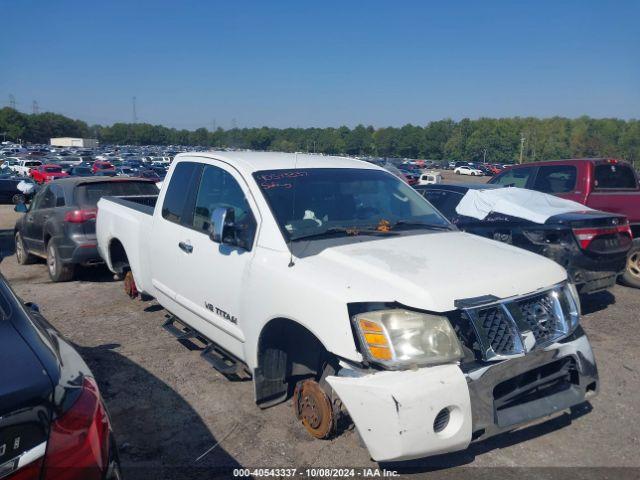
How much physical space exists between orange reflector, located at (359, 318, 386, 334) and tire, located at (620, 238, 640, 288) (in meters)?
6.35

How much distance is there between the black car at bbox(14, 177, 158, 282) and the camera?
7.92 m

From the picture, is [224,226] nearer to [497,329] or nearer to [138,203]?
[497,329]

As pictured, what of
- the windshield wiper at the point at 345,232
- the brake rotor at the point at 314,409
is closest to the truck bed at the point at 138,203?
the windshield wiper at the point at 345,232

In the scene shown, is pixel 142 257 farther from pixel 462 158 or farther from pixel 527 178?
pixel 462 158

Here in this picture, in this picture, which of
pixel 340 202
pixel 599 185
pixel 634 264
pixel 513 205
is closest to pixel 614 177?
pixel 599 185

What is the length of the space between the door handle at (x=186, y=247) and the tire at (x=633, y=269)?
636cm

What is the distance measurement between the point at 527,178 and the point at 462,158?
340ft

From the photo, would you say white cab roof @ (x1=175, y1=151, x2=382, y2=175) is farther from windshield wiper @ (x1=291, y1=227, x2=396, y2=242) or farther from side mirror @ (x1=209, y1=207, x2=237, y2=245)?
windshield wiper @ (x1=291, y1=227, x2=396, y2=242)

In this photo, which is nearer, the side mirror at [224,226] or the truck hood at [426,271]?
the truck hood at [426,271]

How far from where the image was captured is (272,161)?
14.7 feet

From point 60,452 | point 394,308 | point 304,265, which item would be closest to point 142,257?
point 304,265

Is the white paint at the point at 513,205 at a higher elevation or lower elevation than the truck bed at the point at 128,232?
higher

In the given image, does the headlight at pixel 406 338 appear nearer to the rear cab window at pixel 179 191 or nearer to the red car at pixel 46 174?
the rear cab window at pixel 179 191

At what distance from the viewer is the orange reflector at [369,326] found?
2936 mm
